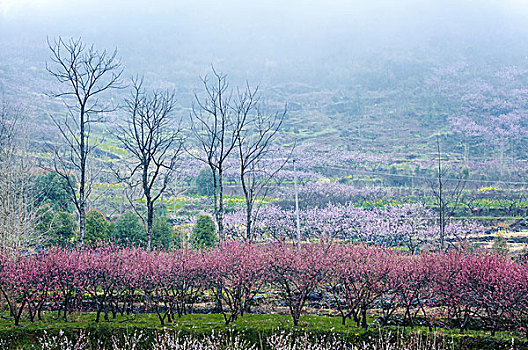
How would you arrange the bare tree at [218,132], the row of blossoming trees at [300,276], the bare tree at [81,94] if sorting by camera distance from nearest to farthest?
the row of blossoming trees at [300,276] < the bare tree at [81,94] < the bare tree at [218,132]

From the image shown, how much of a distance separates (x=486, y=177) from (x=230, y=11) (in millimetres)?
133711

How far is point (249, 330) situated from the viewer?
877 centimetres

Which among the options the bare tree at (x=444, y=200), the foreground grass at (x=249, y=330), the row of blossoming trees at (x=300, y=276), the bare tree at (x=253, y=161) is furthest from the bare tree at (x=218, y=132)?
the bare tree at (x=444, y=200)

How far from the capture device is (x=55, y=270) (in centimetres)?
1000

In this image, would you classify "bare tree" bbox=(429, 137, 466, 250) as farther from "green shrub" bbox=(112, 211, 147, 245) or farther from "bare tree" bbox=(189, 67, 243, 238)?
"green shrub" bbox=(112, 211, 147, 245)

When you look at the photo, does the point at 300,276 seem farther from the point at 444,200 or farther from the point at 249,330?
the point at 444,200

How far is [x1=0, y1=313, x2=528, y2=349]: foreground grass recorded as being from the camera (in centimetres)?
788

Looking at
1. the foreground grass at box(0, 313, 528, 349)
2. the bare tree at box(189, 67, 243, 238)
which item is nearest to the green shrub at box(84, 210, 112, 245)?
the bare tree at box(189, 67, 243, 238)

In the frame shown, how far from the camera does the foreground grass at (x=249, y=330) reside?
7.88 metres

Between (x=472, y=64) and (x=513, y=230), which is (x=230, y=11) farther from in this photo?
(x=513, y=230)

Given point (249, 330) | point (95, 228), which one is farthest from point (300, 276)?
point (95, 228)

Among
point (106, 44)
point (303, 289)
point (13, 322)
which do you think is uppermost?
point (106, 44)

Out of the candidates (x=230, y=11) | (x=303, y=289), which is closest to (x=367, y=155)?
(x=303, y=289)

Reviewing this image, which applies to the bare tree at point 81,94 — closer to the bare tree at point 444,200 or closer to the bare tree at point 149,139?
the bare tree at point 149,139
